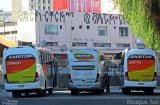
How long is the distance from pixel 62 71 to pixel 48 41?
1743 inches

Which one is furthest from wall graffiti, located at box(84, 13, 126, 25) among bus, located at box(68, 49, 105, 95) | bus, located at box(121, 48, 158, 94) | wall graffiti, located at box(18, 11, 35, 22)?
bus, located at box(121, 48, 158, 94)

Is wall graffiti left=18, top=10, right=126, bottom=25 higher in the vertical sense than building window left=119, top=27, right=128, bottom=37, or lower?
higher

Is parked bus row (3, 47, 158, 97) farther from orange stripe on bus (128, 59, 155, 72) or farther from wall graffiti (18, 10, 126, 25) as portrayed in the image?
wall graffiti (18, 10, 126, 25)

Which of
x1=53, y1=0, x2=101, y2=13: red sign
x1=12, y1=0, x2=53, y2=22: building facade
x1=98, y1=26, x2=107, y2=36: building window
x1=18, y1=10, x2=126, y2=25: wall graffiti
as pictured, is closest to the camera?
x1=18, y1=10, x2=126, y2=25: wall graffiti

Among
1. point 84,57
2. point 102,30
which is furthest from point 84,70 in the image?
point 102,30

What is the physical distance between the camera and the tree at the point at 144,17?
22.0 m

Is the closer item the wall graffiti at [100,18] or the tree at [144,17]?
the tree at [144,17]

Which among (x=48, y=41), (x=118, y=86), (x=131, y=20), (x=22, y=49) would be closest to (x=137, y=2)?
(x=131, y=20)

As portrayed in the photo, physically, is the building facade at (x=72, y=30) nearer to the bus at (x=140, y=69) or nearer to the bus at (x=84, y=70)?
the bus at (x=84, y=70)

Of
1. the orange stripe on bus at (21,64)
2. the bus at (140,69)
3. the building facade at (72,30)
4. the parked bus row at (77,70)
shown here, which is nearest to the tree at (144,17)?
the bus at (140,69)

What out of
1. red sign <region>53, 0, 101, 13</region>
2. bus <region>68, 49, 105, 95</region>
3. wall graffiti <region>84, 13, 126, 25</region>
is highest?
red sign <region>53, 0, 101, 13</region>

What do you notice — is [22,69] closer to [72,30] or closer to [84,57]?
[84,57]

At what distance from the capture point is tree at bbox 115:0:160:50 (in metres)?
22.0

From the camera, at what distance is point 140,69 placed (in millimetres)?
32406
